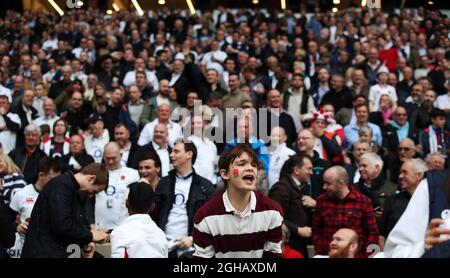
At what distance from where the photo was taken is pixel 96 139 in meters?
10.6

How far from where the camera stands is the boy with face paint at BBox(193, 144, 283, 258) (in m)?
4.88

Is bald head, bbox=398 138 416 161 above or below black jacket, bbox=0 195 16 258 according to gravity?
above

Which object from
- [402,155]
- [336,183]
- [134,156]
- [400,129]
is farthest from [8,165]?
[400,129]

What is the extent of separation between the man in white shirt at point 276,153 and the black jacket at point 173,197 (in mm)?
1719

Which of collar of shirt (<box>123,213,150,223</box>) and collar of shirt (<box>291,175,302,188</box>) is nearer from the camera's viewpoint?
collar of shirt (<box>123,213,150,223</box>)

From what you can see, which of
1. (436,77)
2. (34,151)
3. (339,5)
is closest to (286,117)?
(34,151)

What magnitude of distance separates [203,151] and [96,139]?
2.21 meters

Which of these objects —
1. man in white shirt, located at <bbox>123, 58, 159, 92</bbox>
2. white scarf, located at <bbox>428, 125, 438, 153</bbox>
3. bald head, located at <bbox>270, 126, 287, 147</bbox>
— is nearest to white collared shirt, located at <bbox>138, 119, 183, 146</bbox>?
bald head, located at <bbox>270, 126, 287, 147</bbox>

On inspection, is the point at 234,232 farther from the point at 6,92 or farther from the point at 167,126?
the point at 6,92

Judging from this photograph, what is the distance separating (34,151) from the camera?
1003cm

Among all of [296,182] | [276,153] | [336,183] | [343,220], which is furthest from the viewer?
[276,153]

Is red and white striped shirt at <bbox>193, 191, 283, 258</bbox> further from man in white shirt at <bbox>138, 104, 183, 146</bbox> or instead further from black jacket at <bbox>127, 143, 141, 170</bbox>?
man in white shirt at <bbox>138, 104, 183, 146</bbox>

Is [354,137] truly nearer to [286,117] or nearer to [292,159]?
[286,117]
